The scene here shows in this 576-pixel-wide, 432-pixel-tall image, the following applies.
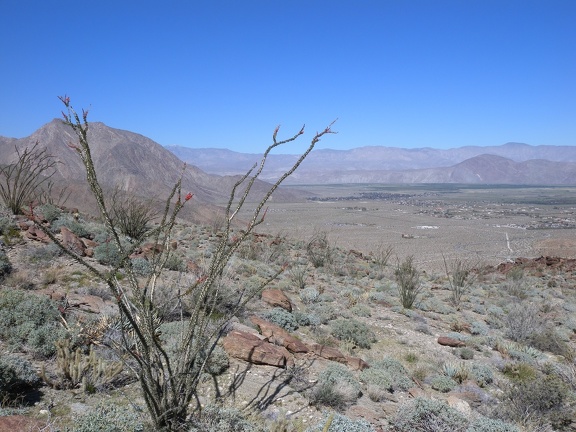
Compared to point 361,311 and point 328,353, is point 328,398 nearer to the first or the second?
point 328,353

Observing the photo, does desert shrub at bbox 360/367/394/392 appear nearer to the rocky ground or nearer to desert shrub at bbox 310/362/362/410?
the rocky ground

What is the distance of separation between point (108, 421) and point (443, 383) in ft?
16.2

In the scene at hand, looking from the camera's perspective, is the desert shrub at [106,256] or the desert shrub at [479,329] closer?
the desert shrub at [106,256]

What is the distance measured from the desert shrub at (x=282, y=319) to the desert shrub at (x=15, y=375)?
13.4ft

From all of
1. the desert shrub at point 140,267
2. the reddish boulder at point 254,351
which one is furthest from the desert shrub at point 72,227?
the reddish boulder at point 254,351

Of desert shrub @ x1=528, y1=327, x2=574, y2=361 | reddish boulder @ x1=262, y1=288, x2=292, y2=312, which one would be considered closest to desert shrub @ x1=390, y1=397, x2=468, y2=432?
reddish boulder @ x1=262, y1=288, x2=292, y2=312

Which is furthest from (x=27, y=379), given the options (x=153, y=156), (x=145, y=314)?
(x=153, y=156)

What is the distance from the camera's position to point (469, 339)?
8883 millimetres

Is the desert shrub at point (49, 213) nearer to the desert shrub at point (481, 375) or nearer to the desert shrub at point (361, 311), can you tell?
the desert shrub at point (361, 311)

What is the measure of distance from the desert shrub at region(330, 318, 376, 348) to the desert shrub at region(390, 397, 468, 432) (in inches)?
103

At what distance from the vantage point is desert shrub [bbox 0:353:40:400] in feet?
13.1

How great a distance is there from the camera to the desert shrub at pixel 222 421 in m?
3.90

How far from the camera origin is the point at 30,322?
16.7 ft

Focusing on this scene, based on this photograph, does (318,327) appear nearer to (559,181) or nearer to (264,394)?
(264,394)
